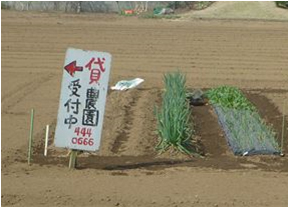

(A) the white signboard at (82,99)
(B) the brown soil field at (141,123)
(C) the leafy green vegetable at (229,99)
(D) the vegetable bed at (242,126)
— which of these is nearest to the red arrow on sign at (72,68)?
(A) the white signboard at (82,99)

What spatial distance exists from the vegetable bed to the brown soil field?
163 millimetres

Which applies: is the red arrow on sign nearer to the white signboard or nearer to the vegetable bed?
the white signboard

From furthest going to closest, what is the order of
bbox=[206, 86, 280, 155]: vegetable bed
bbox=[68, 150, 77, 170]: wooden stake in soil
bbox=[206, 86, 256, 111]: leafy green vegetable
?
bbox=[206, 86, 256, 111]: leafy green vegetable → bbox=[206, 86, 280, 155]: vegetable bed → bbox=[68, 150, 77, 170]: wooden stake in soil

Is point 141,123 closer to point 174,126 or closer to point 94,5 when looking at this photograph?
point 174,126

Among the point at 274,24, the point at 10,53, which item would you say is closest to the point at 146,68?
the point at 10,53

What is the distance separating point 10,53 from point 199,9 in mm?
26062

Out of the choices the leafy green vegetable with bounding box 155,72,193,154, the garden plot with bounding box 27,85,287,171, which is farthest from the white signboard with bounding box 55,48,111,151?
the leafy green vegetable with bounding box 155,72,193,154

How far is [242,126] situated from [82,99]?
309 cm

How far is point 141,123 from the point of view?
971 centimetres

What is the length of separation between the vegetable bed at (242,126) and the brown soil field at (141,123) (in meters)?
0.16

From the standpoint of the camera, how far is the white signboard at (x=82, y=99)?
6547mm

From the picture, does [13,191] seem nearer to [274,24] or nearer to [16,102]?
[16,102]

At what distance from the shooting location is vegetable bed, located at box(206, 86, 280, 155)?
810 cm

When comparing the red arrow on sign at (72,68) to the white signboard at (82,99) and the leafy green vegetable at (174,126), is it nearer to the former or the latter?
the white signboard at (82,99)
